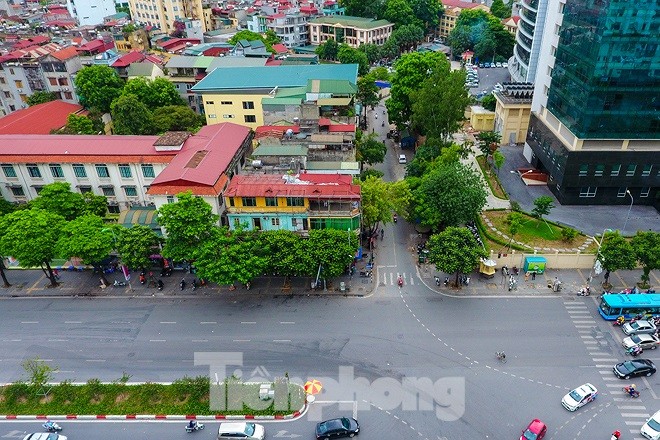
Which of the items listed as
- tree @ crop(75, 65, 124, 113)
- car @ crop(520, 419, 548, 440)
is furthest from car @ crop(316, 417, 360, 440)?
tree @ crop(75, 65, 124, 113)

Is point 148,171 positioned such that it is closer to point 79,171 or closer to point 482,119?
point 79,171

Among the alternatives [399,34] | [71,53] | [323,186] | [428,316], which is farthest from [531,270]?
[399,34]

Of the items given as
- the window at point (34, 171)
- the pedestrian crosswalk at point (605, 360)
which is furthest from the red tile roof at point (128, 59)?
the pedestrian crosswalk at point (605, 360)

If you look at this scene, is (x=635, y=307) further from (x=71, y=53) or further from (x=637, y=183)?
(x=71, y=53)

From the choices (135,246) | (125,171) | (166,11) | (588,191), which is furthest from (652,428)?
(166,11)

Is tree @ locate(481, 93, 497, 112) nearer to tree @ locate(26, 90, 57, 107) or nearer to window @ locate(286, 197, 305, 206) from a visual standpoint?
window @ locate(286, 197, 305, 206)

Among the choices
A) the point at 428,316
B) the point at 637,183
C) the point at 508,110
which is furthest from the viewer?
the point at 508,110
